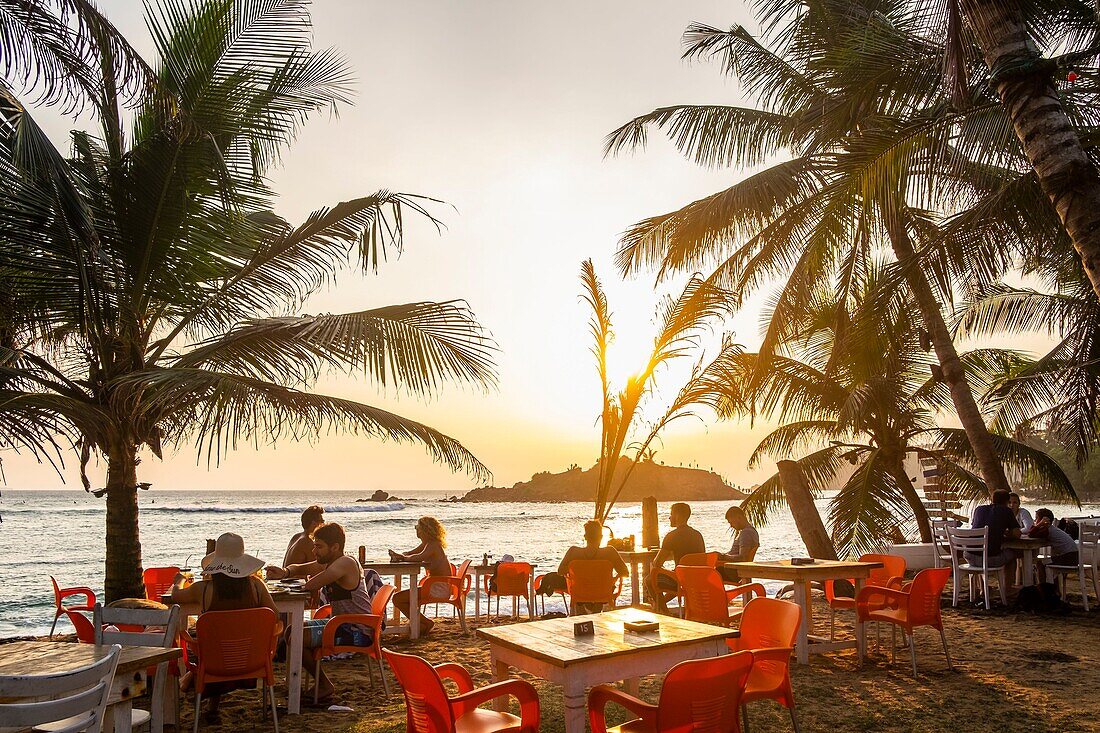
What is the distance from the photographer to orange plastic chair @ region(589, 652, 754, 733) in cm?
276

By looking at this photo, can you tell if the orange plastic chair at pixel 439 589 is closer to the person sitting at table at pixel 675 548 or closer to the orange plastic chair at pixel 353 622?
the person sitting at table at pixel 675 548

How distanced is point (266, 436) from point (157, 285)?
5.38 ft

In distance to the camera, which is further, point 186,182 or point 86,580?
point 86,580

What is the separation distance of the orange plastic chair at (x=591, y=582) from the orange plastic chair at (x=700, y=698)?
4.38 metres

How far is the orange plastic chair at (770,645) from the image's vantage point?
3504 millimetres

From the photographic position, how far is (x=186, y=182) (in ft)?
20.1

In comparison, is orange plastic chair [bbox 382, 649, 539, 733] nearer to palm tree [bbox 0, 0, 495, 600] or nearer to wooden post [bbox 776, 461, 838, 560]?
palm tree [bbox 0, 0, 495, 600]

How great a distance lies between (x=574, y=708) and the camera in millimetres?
2980

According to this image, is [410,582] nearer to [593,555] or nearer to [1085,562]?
[593,555]

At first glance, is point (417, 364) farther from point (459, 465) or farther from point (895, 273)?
point (895, 273)

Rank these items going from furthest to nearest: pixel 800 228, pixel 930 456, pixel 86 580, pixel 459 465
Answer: pixel 86 580 < pixel 930 456 < pixel 800 228 < pixel 459 465

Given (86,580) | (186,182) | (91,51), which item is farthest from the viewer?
(86,580)

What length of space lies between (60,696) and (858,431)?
11.4m

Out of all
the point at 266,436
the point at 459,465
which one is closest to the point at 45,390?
the point at 266,436
